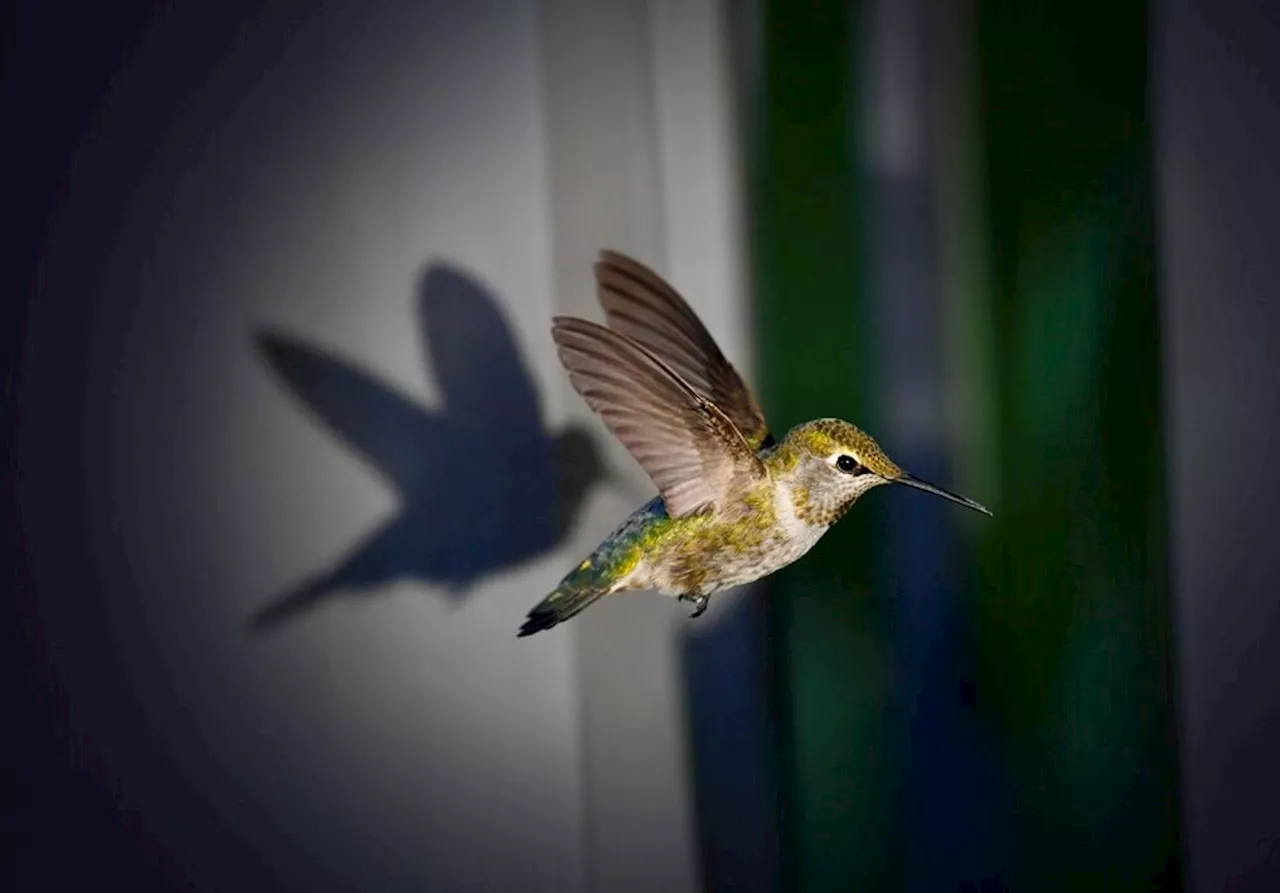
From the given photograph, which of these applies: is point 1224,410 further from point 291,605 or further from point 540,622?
point 291,605

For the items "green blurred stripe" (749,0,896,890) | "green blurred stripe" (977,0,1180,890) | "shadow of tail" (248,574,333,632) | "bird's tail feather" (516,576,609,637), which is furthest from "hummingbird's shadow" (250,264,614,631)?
"green blurred stripe" (977,0,1180,890)

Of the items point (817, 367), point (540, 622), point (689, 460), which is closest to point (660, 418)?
point (689, 460)

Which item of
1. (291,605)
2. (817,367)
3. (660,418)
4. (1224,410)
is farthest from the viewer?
(817,367)

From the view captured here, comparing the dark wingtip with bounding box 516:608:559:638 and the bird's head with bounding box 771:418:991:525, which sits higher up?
the bird's head with bounding box 771:418:991:525

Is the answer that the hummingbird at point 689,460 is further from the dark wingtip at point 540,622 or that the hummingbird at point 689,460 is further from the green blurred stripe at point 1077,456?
the green blurred stripe at point 1077,456

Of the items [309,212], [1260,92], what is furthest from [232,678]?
[1260,92]

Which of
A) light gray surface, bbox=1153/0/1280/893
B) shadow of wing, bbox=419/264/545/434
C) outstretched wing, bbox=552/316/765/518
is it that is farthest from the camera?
light gray surface, bbox=1153/0/1280/893

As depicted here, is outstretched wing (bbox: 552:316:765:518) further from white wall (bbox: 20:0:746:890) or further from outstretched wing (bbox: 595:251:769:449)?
white wall (bbox: 20:0:746:890)
